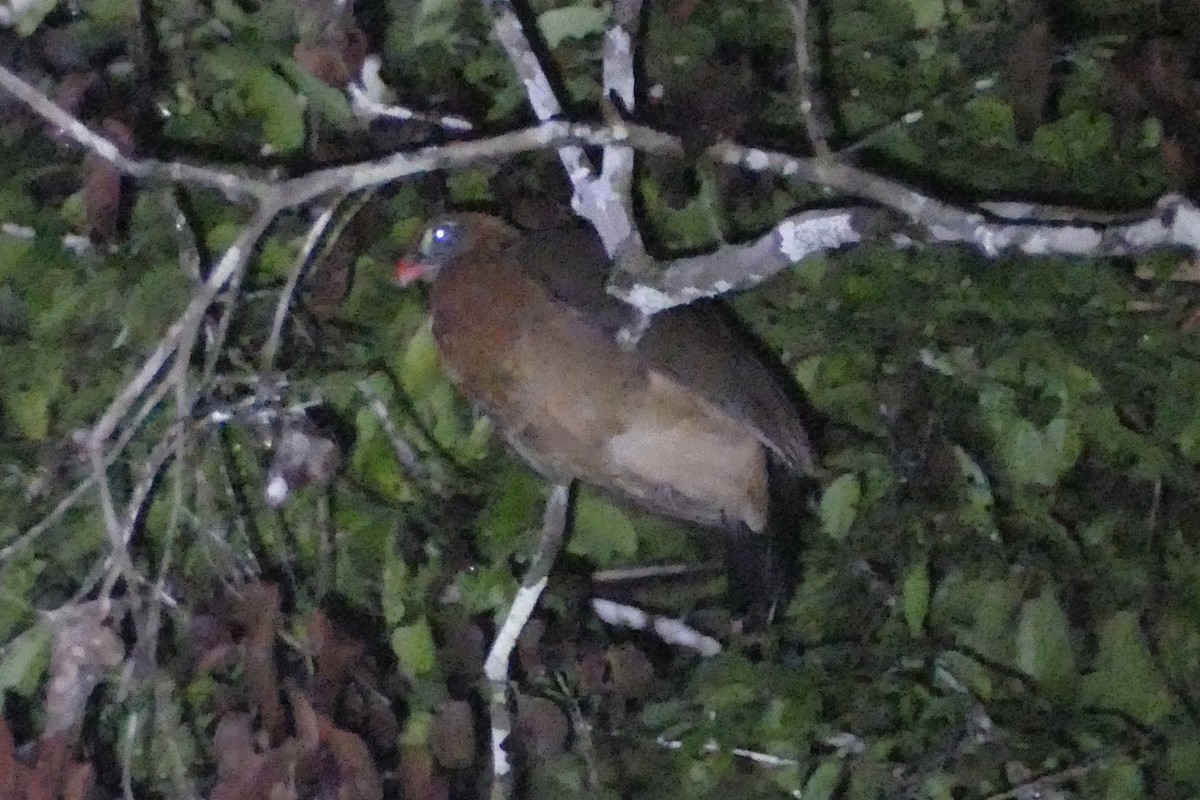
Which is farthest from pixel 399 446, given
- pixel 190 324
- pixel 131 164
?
pixel 131 164

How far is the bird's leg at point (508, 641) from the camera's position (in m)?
1.88

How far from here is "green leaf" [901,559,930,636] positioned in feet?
6.91

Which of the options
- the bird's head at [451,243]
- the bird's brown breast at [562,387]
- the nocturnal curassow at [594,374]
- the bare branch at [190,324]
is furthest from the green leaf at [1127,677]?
the bare branch at [190,324]

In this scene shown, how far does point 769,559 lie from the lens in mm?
2180

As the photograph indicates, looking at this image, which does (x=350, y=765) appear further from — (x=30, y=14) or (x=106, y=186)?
(x=30, y=14)

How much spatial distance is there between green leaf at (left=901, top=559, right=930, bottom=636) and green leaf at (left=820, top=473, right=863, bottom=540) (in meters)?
0.13

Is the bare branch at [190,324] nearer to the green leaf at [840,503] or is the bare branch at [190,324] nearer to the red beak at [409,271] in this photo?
the red beak at [409,271]

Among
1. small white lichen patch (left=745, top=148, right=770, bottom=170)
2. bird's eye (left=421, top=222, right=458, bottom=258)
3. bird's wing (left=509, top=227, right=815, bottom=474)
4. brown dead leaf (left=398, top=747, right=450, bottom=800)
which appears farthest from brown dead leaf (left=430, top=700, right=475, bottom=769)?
small white lichen patch (left=745, top=148, right=770, bottom=170)

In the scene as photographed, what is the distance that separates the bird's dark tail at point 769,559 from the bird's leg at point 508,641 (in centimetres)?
35

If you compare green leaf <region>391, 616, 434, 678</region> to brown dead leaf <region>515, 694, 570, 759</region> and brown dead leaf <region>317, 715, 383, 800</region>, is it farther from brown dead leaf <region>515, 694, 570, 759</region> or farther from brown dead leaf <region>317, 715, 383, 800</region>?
brown dead leaf <region>317, 715, 383, 800</region>

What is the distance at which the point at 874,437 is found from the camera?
90.0 inches

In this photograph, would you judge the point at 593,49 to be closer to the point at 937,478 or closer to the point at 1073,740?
the point at 937,478

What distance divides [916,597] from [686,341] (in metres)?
0.54

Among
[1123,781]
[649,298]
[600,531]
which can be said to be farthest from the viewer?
[600,531]
